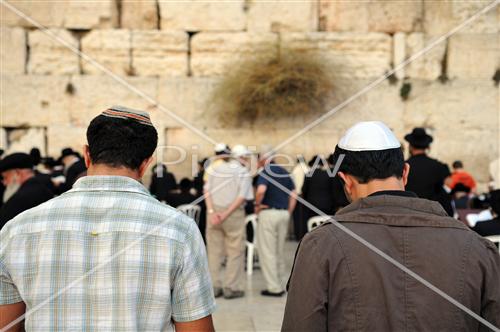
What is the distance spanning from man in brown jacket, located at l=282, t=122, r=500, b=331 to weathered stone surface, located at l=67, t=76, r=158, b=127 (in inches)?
356

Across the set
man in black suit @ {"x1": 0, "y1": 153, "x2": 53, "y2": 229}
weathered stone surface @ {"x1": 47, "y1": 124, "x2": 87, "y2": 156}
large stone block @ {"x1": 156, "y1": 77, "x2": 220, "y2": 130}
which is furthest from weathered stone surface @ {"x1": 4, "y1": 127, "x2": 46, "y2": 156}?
man in black suit @ {"x1": 0, "y1": 153, "x2": 53, "y2": 229}

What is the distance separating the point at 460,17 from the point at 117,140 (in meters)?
10.1

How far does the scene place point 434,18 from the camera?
1130 cm

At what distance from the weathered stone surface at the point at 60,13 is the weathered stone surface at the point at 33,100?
0.88 m

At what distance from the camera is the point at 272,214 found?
6887 millimetres

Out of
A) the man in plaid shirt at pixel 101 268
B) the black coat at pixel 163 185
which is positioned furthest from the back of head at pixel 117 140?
the black coat at pixel 163 185

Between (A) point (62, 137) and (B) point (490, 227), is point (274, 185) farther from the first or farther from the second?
(A) point (62, 137)

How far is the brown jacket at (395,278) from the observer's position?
2.05 meters

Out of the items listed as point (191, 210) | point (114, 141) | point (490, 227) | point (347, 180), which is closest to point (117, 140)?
point (114, 141)

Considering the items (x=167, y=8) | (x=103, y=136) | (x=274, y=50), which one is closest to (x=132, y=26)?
(x=167, y=8)

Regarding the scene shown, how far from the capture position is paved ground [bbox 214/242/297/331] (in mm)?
5473

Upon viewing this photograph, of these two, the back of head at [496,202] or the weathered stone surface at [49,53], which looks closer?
the back of head at [496,202]

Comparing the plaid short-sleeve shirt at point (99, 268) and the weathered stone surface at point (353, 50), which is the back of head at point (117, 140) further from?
the weathered stone surface at point (353, 50)

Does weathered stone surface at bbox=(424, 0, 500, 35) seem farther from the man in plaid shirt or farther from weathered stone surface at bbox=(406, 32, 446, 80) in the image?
the man in plaid shirt
